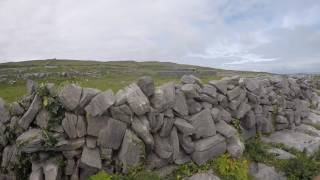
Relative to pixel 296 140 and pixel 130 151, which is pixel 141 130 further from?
pixel 296 140

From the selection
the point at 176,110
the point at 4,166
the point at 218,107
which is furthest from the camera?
the point at 218,107

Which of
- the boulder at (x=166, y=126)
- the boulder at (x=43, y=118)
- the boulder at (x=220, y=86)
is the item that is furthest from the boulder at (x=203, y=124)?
the boulder at (x=43, y=118)

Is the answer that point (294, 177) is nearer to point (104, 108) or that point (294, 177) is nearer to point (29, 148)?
point (104, 108)

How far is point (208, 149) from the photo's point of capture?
50.1 feet

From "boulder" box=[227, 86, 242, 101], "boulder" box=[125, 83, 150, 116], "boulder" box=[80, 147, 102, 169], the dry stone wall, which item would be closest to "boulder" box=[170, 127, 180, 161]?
the dry stone wall

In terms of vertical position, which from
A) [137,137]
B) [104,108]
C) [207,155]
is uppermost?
[104,108]

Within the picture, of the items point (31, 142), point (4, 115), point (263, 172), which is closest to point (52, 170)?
point (31, 142)

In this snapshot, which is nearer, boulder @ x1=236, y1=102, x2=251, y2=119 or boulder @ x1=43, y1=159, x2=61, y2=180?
boulder @ x1=43, y1=159, x2=61, y2=180

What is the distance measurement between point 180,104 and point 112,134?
11.6 ft

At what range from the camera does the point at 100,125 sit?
13000mm

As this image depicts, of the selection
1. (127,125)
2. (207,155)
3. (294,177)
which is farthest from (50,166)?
(294,177)

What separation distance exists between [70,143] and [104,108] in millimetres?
1651

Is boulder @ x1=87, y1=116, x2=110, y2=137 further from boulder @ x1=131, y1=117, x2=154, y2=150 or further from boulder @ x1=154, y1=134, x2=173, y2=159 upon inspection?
boulder @ x1=154, y1=134, x2=173, y2=159

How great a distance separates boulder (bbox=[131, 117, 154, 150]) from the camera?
13.3 m
